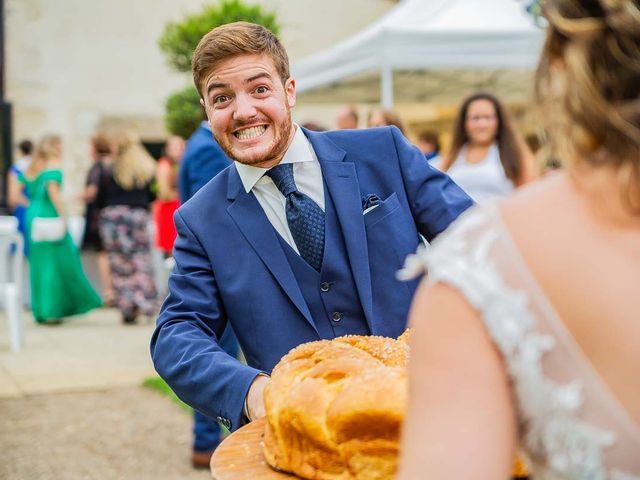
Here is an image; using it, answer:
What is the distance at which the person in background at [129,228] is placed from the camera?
1109 cm

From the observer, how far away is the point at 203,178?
5254 millimetres

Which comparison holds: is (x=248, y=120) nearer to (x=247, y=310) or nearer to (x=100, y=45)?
(x=247, y=310)

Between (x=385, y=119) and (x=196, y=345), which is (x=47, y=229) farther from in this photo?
(x=196, y=345)

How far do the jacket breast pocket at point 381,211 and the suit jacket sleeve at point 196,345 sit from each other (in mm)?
428

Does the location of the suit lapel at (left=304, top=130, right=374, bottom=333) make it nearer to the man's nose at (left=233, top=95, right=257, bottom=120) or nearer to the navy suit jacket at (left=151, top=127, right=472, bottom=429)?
the navy suit jacket at (left=151, top=127, right=472, bottom=429)

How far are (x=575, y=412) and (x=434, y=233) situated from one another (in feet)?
5.35

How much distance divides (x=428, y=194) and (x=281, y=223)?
40 centimetres

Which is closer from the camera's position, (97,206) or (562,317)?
(562,317)

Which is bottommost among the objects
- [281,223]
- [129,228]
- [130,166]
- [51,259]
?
[51,259]

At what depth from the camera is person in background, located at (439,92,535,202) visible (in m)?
6.56

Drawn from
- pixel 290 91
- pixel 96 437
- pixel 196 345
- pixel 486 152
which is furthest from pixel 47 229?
pixel 196 345

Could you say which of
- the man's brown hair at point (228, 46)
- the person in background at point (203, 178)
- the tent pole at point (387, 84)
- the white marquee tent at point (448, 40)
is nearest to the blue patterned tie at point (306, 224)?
the man's brown hair at point (228, 46)

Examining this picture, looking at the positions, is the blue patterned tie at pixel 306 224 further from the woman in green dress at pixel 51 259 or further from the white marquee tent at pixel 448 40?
the woman in green dress at pixel 51 259

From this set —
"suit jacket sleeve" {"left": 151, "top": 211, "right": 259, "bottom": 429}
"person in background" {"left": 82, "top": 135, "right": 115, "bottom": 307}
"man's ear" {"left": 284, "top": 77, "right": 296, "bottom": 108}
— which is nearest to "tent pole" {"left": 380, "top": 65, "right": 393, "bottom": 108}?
"person in background" {"left": 82, "top": 135, "right": 115, "bottom": 307}
